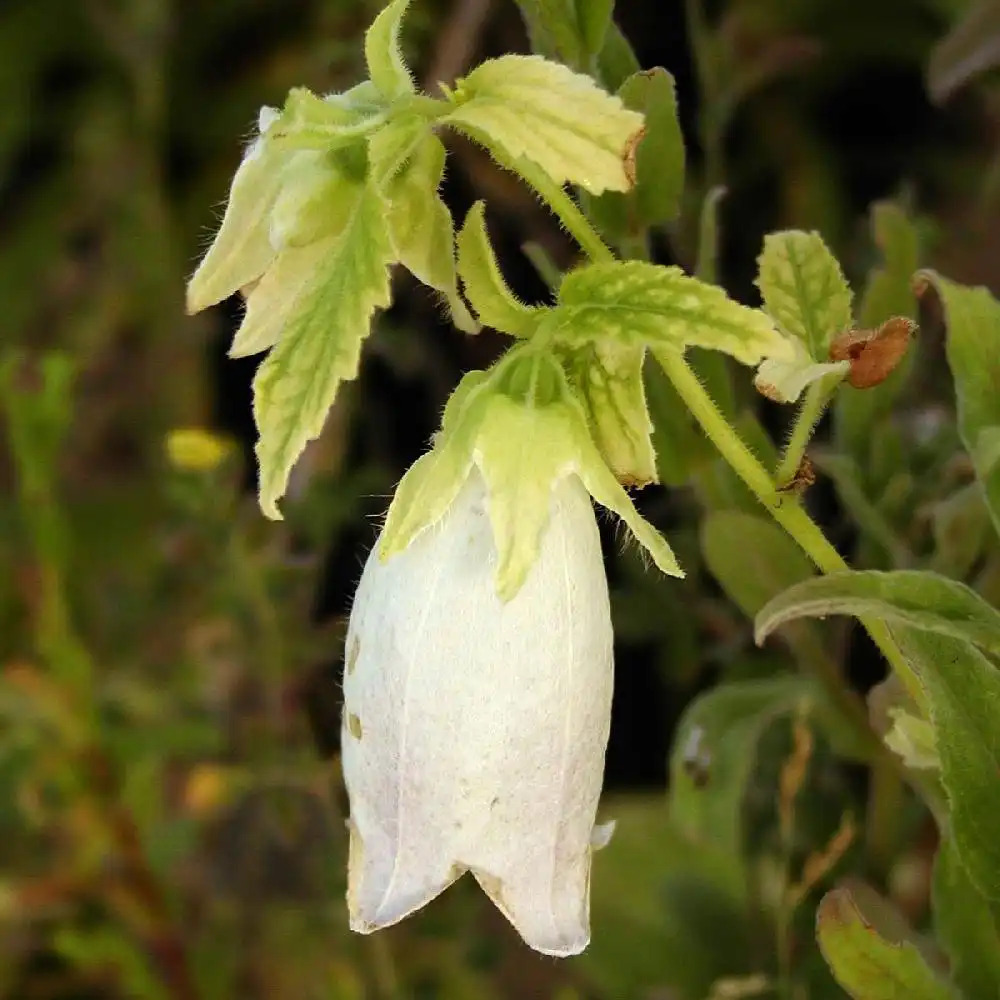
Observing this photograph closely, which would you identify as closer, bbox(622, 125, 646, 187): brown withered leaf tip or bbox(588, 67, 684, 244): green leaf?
bbox(622, 125, 646, 187): brown withered leaf tip

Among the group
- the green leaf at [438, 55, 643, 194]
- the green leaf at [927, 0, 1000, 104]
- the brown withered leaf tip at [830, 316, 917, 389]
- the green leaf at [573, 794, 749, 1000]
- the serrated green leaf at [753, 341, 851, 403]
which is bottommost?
the green leaf at [573, 794, 749, 1000]

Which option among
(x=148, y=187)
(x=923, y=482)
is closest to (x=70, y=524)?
(x=148, y=187)

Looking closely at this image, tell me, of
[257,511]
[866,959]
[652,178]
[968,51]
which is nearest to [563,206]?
[652,178]

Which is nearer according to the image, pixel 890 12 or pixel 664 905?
pixel 664 905

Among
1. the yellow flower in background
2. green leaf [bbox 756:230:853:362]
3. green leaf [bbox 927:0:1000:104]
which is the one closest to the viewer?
green leaf [bbox 756:230:853:362]

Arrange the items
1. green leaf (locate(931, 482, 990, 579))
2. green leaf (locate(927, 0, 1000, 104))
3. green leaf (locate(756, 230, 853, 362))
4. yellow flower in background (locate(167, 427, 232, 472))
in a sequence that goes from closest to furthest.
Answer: green leaf (locate(756, 230, 853, 362)), green leaf (locate(931, 482, 990, 579)), green leaf (locate(927, 0, 1000, 104)), yellow flower in background (locate(167, 427, 232, 472))

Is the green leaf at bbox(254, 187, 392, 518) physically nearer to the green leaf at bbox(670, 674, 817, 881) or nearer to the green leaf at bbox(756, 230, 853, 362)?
the green leaf at bbox(756, 230, 853, 362)

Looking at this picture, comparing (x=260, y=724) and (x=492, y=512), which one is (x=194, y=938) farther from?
(x=492, y=512)

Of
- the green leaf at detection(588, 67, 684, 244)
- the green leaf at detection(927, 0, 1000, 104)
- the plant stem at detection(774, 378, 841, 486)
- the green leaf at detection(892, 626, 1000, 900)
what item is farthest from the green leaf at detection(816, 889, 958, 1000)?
the green leaf at detection(927, 0, 1000, 104)
